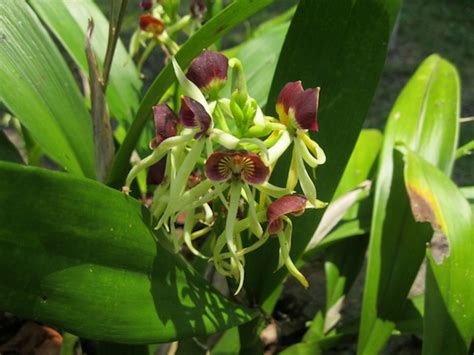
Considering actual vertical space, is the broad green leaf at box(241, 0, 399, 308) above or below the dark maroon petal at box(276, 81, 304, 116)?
below

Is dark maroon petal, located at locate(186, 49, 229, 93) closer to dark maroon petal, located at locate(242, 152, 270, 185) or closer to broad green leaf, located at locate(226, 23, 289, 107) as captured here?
dark maroon petal, located at locate(242, 152, 270, 185)

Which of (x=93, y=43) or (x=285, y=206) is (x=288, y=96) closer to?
(x=285, y=206)

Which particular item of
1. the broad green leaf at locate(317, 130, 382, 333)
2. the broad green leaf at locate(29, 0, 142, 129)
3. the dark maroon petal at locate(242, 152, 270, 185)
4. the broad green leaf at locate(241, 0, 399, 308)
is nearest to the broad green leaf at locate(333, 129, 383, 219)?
the broad green leaf at locate(317, 130, 382, 333)

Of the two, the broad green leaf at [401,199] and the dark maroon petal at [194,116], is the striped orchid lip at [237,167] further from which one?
the broad green leaf at [401,199]

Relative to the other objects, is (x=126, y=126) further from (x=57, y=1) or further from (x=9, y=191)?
(x=9, y=191)

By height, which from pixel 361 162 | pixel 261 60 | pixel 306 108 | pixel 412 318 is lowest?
pixel 412 318

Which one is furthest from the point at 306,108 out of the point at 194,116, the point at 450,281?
the point at 450,281
